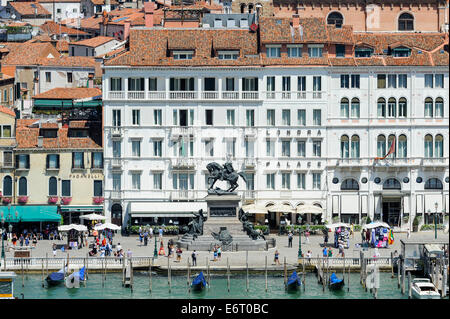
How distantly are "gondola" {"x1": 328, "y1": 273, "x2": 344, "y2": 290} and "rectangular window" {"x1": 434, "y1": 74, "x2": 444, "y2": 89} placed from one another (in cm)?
3278

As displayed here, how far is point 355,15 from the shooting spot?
6427 inches

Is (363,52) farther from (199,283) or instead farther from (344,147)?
(199,283)

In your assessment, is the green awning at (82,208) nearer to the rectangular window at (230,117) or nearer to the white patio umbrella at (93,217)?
the white patio umbrella at (93,217)

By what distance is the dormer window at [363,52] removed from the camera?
119000 mm

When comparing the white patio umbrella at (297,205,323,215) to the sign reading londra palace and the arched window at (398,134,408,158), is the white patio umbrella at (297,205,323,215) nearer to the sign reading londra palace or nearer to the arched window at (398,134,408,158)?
the arched window at (398,134,408,158)

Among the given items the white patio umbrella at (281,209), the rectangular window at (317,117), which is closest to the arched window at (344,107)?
the rectangular window at (317,117)

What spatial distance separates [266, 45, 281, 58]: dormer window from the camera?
385ft

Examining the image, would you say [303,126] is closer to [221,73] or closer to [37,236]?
[221,73]

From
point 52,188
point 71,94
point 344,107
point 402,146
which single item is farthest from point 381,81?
point 71,94

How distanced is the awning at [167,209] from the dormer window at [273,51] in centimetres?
1306

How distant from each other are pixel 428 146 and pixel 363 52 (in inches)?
361

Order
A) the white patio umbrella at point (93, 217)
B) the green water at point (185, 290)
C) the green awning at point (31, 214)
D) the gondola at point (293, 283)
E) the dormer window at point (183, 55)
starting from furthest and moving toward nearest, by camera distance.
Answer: the dormer window at point (183, 55) → the green awning at point (31, 214) → the white patio umbrella at point (93, 217) → the gondola at point (293, 283) → the green water at point (185, 290)
